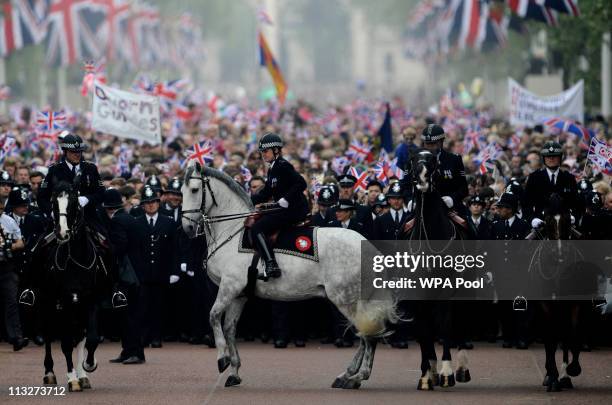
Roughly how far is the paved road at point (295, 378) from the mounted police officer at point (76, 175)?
6.45ft

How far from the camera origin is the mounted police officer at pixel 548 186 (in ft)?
53.4

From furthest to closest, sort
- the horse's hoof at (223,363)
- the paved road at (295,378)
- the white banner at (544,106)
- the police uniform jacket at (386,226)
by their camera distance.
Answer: the white banner at (544,106), the police uniform jacket at (386,226), the horse's hoof at (223,363), the paved road at (295,378)

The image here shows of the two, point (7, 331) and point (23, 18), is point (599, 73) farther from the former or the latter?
point (7, 331)

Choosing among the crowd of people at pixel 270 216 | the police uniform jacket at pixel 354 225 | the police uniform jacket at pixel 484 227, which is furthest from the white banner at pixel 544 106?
the police uniform jacket at pixel 354 225

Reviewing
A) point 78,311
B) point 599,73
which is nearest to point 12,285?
point 78,311

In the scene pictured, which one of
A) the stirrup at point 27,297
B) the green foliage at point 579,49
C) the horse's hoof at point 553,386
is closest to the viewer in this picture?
the horse's hoof at point 553,386

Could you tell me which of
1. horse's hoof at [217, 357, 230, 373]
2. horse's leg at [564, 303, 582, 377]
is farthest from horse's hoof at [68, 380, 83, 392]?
horse's leg at [564, 303, 582, 377]

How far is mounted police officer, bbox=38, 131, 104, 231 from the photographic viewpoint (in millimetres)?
16281

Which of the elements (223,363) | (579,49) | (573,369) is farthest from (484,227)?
(579,49)

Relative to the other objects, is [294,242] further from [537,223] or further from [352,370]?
[537,223]

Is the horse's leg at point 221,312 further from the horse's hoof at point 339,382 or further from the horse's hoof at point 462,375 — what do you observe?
the horse's hoof at point 462,375

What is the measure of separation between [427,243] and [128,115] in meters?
13.5

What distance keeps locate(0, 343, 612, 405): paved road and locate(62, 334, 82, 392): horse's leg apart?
0.19 m

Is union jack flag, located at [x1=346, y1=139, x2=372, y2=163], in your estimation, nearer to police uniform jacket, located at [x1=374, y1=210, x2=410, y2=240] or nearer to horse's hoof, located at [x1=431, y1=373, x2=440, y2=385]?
police uniform jacket, located at [x1=374, y1=210, x2=410, y2=240]
